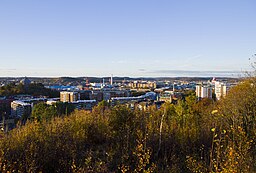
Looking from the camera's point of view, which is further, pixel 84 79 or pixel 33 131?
pixel 84 79

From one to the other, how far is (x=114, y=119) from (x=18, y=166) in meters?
2.52

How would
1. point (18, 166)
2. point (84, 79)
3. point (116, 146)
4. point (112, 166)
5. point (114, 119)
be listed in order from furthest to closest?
point (84, 79)
point (114, 119)
point (116, 146)
point (112, 166)
point (18, 166)

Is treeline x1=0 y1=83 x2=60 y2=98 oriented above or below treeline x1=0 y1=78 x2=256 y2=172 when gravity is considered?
below

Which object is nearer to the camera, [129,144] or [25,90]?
[129,144]

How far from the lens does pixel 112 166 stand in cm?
432

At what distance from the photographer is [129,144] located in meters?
4.92

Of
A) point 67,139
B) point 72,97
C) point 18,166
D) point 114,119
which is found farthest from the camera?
point 72,97

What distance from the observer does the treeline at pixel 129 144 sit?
3.63m

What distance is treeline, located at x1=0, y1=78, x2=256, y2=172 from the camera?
3.63 meters

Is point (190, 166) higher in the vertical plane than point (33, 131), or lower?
lower

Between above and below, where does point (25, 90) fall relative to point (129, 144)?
below

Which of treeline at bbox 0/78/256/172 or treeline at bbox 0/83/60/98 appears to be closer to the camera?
treeline at bbox 0/78/256/172

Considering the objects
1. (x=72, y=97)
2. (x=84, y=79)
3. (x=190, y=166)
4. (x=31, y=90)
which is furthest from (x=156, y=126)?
(x=84, y=79)

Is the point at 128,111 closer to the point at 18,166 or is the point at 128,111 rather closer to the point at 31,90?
the point at 18,166
